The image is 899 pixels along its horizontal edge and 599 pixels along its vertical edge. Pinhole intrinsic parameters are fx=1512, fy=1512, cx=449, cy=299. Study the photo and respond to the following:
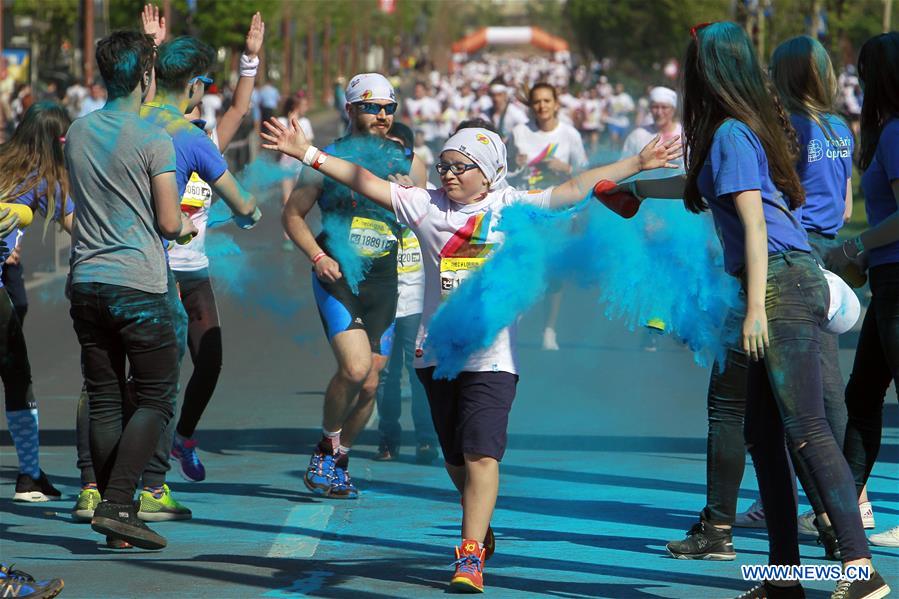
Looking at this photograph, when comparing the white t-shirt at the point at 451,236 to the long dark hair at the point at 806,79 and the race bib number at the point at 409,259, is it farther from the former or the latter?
the race bib number at the point at 409,259

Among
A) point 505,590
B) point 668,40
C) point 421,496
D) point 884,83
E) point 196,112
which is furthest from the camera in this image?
point 668,40

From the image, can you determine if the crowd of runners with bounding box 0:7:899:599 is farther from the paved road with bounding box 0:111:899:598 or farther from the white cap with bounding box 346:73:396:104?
the paved road with bounding box 0:111:899:598

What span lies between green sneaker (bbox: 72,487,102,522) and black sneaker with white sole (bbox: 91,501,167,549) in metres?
0.77

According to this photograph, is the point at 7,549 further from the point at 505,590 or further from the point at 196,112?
the point at 196,112

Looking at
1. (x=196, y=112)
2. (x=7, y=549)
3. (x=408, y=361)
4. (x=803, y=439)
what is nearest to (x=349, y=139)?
(x=196, y=112)

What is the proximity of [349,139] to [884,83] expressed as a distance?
259 cm

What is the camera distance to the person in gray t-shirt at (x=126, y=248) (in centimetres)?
587

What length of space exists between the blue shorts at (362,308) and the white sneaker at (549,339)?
508 centimetres

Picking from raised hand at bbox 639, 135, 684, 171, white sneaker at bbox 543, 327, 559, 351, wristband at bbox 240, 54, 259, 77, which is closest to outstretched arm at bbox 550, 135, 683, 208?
raised hand at bbox 639, 135, 684, 171

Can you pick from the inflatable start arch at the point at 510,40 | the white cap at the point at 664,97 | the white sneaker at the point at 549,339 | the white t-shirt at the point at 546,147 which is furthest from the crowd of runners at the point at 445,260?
the inflatable start arch at the point at 510,40

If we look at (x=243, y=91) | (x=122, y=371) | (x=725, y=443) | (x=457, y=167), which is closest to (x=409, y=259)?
(x=243, y=91)

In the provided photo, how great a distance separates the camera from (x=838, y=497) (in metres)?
4.84

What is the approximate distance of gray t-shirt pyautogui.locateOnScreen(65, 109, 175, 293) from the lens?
19.2ft

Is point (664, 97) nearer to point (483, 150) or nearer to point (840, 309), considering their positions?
point (483, 150)
